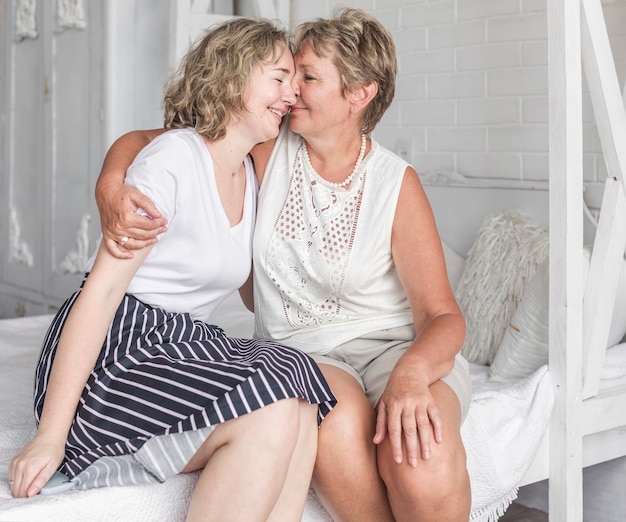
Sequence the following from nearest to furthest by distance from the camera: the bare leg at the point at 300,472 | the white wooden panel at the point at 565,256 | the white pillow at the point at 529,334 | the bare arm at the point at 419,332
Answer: the bare leg at the point at 300,472, the bare arm at the point at 419,332, the white wooden panel at the point at 565,256, the white pillow at the point at 529,334

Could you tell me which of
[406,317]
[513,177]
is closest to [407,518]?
[406,317]

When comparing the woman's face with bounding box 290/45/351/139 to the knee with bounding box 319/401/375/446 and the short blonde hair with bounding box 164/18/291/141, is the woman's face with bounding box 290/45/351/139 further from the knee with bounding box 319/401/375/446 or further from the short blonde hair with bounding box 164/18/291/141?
the knee with bounding box 319/401/375/446

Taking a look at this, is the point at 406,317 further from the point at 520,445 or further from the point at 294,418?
the point at 294,418

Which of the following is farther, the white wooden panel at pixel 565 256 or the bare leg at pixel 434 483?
the white wooden panel at pixel 565 256

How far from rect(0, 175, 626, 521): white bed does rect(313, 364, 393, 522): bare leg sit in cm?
7

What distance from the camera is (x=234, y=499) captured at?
4.30 feet


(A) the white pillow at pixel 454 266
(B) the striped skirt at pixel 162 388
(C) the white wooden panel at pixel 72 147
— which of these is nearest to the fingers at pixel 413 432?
(B) the striped skirt at pixel 162 388

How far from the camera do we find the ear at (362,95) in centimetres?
187

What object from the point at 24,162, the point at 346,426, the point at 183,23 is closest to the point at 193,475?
the point at 346,426

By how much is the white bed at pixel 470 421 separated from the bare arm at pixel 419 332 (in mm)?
241

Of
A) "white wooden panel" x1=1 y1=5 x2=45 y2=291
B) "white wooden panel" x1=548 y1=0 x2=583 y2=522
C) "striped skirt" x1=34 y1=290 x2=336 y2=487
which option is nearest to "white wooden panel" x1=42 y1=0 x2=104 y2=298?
"white wooden panel" x1=1 y1=5 x2=45 y2=291

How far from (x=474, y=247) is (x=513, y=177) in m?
0.30

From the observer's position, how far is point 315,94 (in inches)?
72.3

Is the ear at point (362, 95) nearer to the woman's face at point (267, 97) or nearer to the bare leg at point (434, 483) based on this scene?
the woman's face at point (267, 97)
